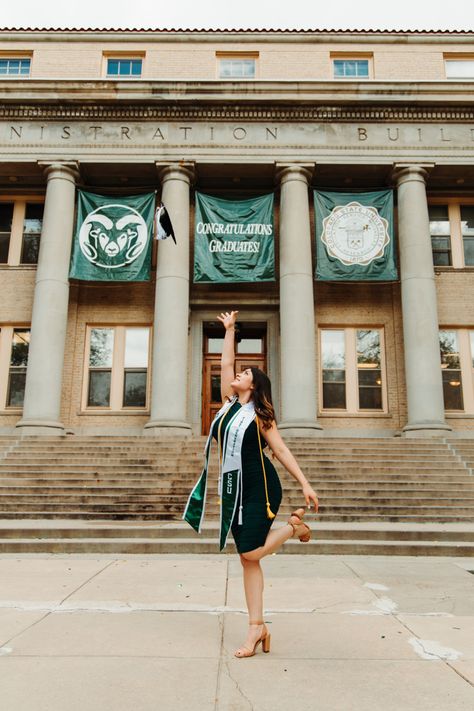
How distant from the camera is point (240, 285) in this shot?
19469 millimetres

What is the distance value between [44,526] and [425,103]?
16452 mm

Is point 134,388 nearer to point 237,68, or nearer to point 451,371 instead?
point 451,371

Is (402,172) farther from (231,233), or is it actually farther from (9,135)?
(9,135)

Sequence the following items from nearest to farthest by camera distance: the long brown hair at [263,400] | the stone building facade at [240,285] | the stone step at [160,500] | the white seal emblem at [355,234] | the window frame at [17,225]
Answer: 1. the long brown hair at [263,400]
2. the stone step at [160,500]
3. the stone building facade at [240,285]
4. the white seal emblem at [355,234]
5. the window frame at [17,225]

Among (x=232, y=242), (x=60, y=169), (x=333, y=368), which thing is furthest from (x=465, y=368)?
(x=60, y=169)

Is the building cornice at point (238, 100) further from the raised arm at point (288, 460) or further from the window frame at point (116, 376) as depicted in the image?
the raised arm at point (288, 460)

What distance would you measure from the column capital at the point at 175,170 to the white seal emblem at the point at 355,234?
4.49 metres

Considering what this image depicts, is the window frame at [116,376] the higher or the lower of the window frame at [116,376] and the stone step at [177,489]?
the higher

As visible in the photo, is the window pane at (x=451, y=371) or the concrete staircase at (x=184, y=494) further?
the window pane at (x=451, y=371)

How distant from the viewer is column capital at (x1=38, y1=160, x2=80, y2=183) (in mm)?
17875

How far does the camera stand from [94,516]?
11070mm

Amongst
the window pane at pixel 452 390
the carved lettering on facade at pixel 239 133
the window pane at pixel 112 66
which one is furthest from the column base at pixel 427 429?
the window pane at pixel 112 66

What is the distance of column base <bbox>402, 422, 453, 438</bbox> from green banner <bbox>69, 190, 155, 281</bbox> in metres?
8.93

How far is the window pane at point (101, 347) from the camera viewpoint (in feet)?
62.7
